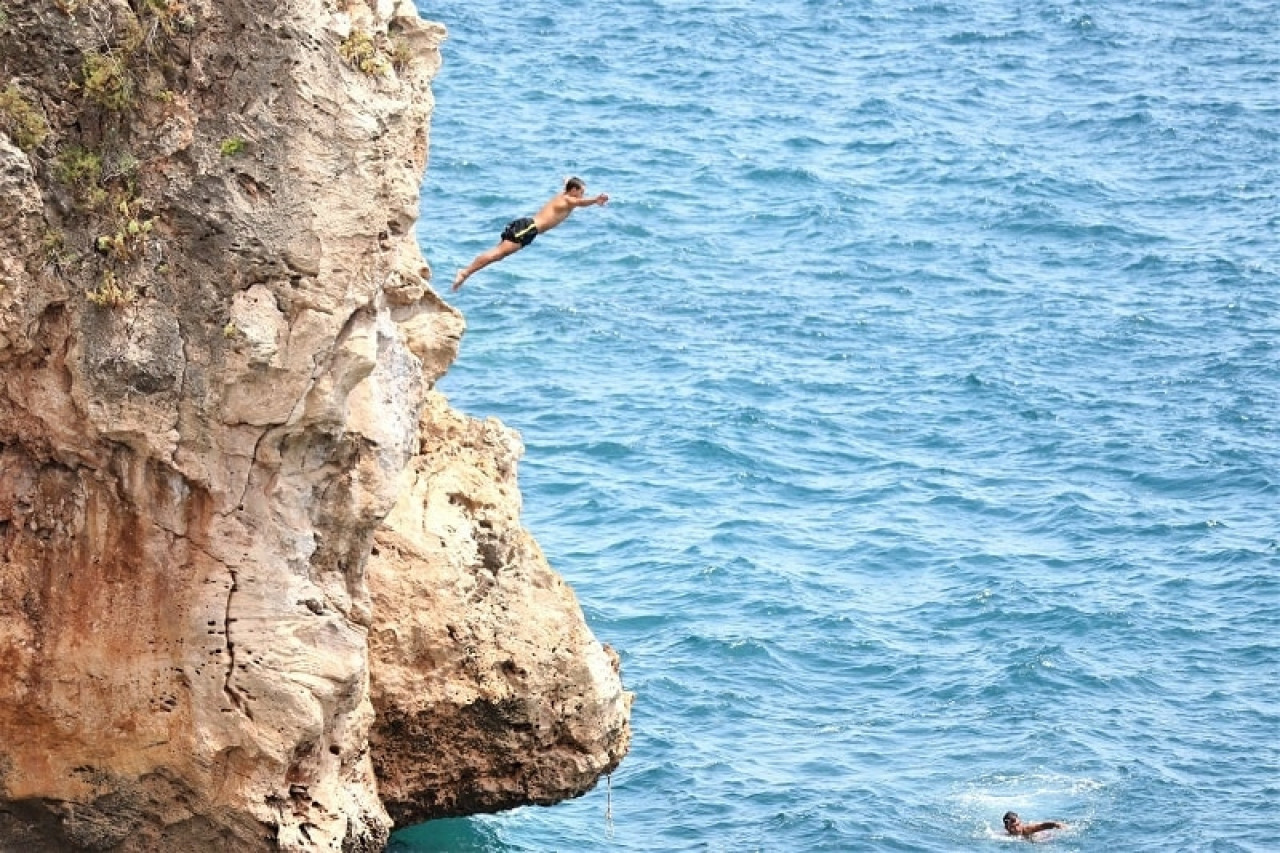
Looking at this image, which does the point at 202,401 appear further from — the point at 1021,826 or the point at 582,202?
the point at 1021,826

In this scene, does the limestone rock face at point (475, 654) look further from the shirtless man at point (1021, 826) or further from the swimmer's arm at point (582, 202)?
the shirtless man at point (1021, 826)

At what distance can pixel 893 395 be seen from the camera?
39344mm

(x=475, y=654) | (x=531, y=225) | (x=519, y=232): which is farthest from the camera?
(x=531, y=225)

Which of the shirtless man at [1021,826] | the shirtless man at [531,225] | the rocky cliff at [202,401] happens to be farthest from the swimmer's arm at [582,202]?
the shirtless man at [1021,826]

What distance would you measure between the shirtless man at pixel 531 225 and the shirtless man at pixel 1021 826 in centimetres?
903

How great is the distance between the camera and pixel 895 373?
4012 centimetres

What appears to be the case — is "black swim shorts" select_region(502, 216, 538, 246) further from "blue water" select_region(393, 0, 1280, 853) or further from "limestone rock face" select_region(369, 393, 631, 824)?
"blue water" select_region(393, 0, 1280, 853)

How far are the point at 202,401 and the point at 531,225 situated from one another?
25.5 ft

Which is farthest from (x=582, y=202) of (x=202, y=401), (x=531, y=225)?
(x=202, y=401)

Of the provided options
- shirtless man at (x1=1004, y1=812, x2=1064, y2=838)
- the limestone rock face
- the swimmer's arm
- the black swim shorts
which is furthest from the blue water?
the swimmer's arm

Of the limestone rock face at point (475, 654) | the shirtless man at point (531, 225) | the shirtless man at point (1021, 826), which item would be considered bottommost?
the shirtless man at point (1021, 826)

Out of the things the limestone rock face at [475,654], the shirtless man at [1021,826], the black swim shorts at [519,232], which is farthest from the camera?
the shirtless man at [1021,826]

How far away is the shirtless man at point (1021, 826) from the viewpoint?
26.0 metres

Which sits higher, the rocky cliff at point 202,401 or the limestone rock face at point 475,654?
the rocky cliff at point 202,401
